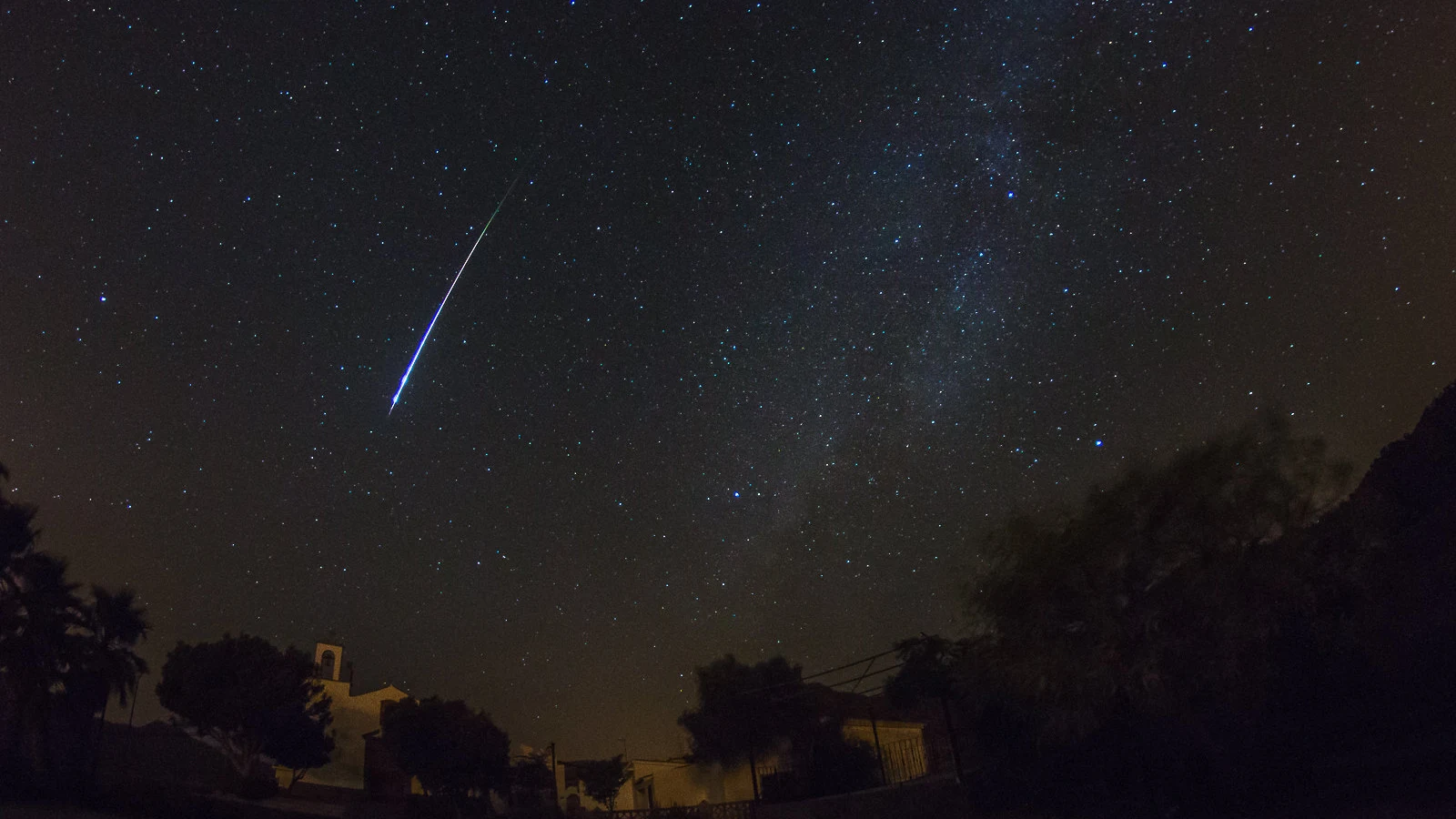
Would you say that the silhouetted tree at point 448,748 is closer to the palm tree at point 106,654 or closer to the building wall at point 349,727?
the building wall at point 349,727

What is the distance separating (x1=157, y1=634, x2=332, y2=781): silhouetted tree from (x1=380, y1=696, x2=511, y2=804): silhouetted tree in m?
4.20

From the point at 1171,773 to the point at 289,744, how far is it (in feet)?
127

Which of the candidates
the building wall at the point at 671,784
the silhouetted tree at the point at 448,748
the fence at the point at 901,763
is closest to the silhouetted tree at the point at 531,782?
the silhouetted tree at the point at 448,748

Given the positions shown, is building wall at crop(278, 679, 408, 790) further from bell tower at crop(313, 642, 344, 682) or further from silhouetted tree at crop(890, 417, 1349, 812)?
silhouetted tree at crop(890, 417, 1349, 812)

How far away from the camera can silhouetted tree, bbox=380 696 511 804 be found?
45.5m

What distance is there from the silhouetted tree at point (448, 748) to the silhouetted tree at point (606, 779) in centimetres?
1219

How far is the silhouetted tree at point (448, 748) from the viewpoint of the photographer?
4550cm

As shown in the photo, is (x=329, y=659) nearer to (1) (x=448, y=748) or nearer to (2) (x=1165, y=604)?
(1) (x=448, y=748)

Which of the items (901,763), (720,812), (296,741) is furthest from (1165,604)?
(296,741)

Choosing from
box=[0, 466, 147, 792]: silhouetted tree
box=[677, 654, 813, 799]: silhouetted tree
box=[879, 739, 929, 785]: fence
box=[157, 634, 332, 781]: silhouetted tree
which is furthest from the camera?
box=[677, 654, 813, 799]: silhouetted tree

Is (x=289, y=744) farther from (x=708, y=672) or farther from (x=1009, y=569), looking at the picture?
(x=1009, y=569)

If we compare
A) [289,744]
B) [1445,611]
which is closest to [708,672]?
[289,744]

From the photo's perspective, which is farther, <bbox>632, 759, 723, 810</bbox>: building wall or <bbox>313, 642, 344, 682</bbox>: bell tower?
<bbox>313, 642, 344, 682</bbox>: bell tower

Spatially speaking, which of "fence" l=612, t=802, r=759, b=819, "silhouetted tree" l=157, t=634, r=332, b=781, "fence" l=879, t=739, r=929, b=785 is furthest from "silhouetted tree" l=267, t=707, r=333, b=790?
"fence" l=879, t=739, r=929, b=785
